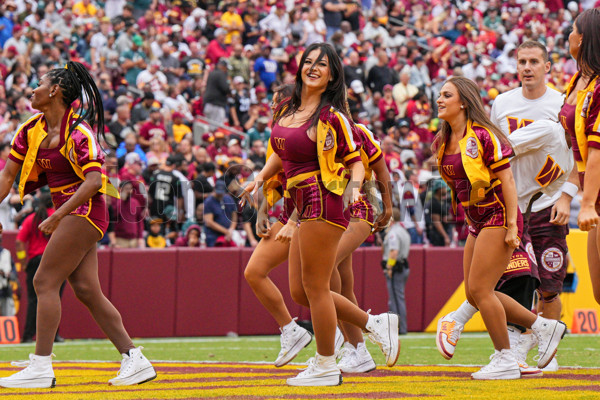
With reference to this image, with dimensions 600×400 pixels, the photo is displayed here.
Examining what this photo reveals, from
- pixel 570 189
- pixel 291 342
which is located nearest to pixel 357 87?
pixel 291 342

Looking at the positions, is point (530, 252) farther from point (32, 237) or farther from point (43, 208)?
point (32, 237)

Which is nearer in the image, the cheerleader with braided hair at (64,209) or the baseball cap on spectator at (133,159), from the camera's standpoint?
the cheerleader with braided hair at (64,209)

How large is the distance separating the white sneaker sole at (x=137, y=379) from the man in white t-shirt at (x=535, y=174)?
2076mm

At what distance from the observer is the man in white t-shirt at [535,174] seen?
7469mm

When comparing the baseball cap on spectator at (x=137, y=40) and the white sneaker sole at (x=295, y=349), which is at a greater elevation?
the baseball cap on spectator at (x=137, y=40)

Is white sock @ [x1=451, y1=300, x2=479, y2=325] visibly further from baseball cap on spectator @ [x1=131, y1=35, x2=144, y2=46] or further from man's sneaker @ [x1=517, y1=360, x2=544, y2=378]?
baseball cap on spectator @ [x1=131, y1=35, x2=144, y2=46]

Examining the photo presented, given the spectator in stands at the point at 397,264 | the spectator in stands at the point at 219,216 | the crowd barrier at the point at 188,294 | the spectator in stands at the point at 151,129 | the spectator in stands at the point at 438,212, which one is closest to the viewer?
the crowd barrier at the point at 188,294

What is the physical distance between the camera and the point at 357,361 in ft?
24.9

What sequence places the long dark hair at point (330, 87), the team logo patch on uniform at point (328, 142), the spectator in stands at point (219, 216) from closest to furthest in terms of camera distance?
the team logo patch on uniform at point (328, 142)
the long dark hair at point (330, 87)
the spectator in stands at point (219, 216)

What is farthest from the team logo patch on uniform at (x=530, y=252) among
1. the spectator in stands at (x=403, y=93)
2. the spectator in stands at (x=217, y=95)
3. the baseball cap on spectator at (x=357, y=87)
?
the spectator in stands at (x=403, y=93)

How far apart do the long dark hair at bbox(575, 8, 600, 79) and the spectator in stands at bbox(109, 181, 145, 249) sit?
8.83 metres

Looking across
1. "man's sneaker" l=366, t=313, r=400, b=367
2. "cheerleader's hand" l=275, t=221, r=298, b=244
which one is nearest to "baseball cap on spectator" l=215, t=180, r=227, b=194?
"man's sneaker" l=366, t=313, r=400, b=367

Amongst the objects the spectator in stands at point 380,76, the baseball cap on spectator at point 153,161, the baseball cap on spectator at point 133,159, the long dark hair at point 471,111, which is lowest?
the baseball cap on spectator at point 153,161

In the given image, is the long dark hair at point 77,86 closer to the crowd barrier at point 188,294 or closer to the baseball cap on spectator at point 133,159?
the crowd barrier at point 188,294
